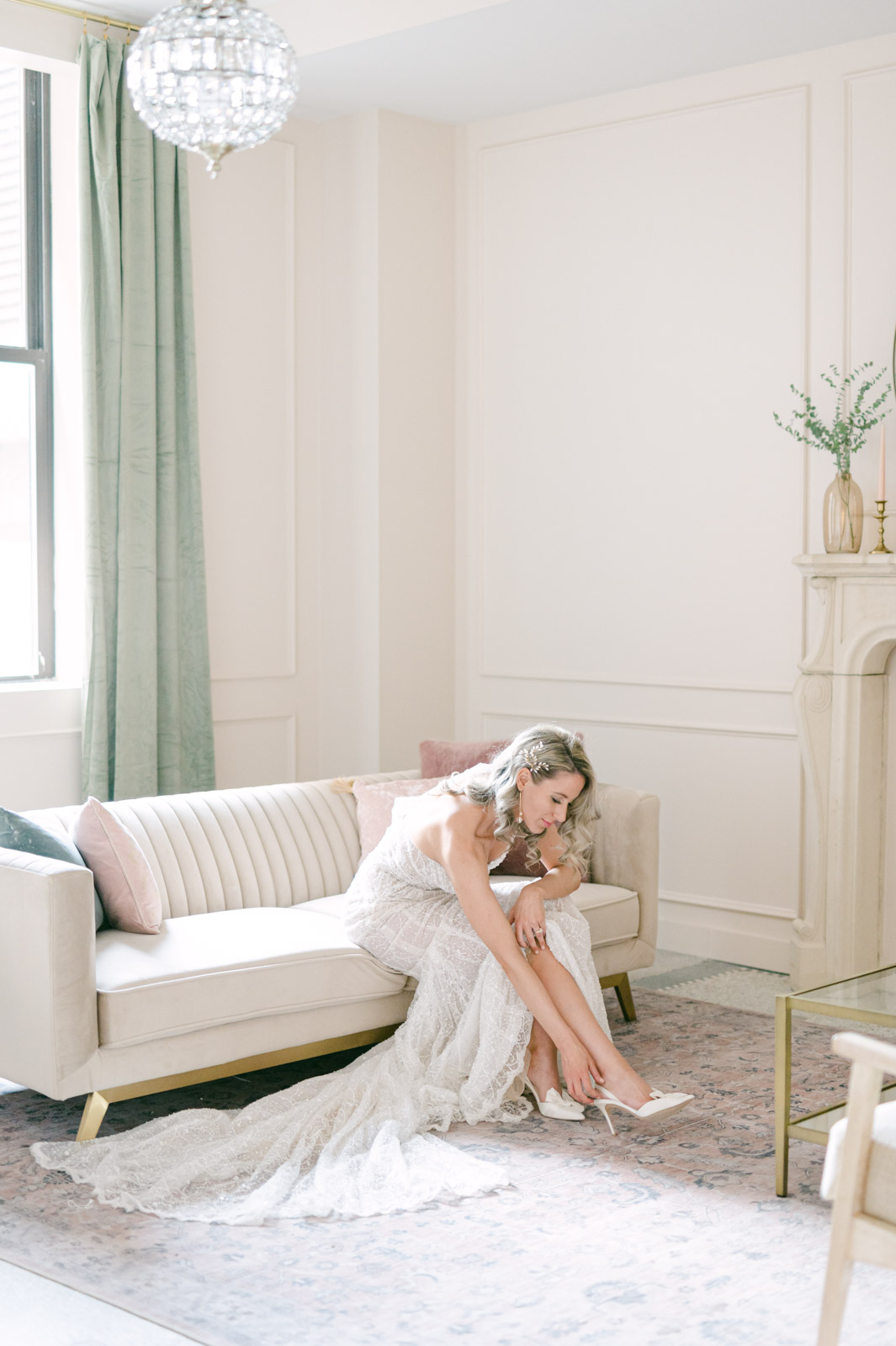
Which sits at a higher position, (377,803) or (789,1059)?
(377,803)

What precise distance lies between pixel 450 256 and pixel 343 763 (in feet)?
6.66

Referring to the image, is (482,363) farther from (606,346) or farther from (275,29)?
(275,29)

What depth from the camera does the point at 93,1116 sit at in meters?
3.21

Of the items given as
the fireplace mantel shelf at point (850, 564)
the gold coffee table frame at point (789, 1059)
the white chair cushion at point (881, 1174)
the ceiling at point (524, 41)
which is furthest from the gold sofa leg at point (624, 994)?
the ceiling at point (524, 41)

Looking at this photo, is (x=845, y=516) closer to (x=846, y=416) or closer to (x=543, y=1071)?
(x=846, y=416)

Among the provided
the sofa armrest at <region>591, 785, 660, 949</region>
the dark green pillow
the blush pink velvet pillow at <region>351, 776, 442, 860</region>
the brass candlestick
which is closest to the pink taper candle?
the brass candlestick

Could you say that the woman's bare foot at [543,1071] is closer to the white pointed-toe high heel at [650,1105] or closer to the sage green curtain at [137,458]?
the white pointed-toe high heel at [650,1105]

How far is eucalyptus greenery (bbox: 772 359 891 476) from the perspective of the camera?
14.9ft

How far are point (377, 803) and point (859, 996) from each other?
165 cm

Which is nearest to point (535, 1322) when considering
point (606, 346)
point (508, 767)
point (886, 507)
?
point (508, 767)

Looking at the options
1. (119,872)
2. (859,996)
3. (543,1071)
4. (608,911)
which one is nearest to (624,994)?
(608,911)

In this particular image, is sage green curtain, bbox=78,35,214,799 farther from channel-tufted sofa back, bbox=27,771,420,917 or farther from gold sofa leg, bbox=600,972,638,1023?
gold sofa leg, bbox=600,972,638,1023

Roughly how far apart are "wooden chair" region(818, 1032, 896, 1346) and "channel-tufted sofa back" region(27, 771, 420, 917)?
7.19 feet

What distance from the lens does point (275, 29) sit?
2699 millimetres
